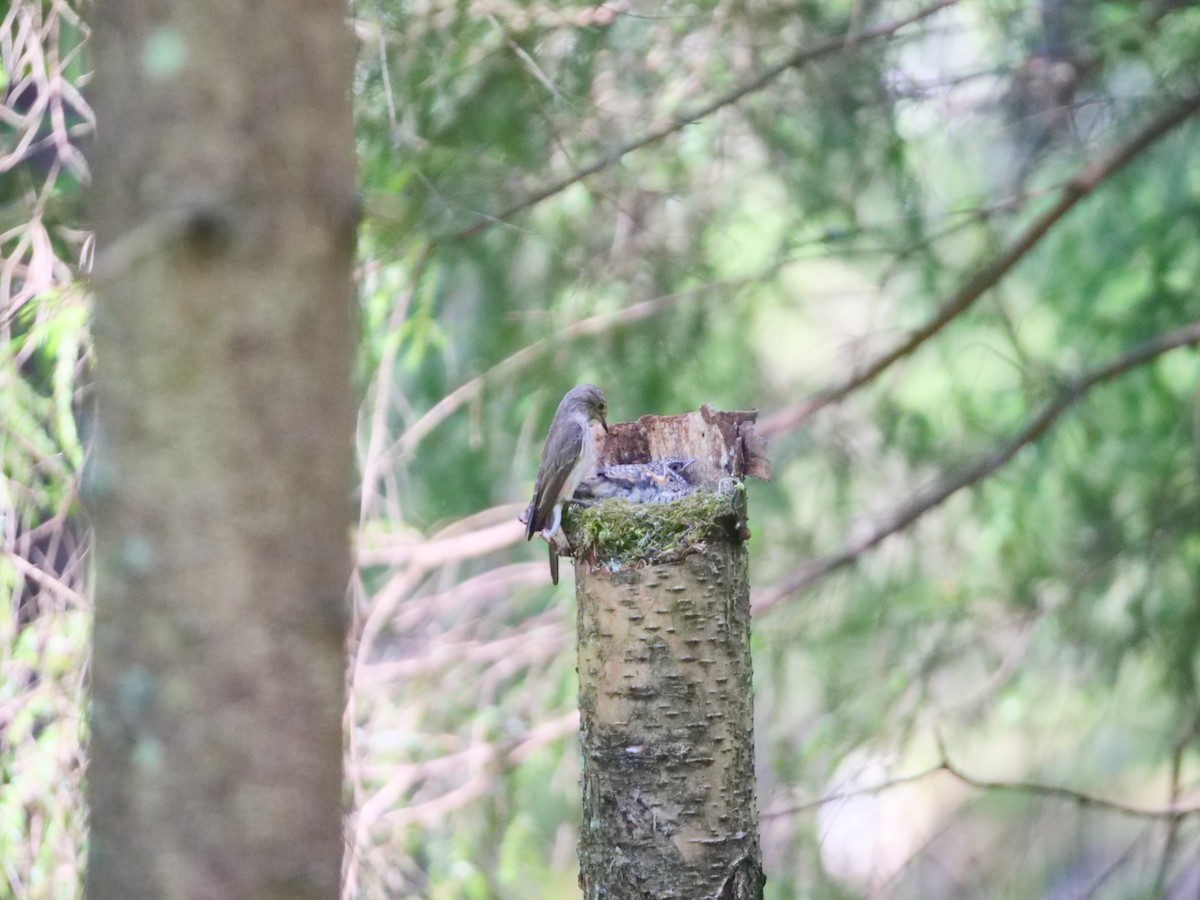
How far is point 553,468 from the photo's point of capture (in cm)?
321

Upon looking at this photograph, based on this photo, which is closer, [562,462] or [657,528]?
[657,528]

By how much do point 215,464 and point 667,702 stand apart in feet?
3.92

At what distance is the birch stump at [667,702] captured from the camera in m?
2.07

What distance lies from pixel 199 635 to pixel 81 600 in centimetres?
193

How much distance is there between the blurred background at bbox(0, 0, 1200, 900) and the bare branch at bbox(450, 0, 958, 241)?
0.02 m

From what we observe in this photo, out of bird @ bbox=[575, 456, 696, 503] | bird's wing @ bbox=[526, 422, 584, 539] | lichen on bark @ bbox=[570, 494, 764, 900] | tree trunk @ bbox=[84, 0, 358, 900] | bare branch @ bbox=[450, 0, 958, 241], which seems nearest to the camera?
tree trunk @ bbox=[84, 0, 358, 900]

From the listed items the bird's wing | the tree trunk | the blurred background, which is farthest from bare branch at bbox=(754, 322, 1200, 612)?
the tree trunk

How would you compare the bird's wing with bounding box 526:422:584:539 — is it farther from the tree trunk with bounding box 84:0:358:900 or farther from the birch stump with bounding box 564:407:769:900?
the tree trunk with bounding box 84:0:358:900

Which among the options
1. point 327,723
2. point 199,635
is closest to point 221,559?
point 199,635

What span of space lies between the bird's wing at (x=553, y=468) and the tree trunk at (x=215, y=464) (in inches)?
78.6

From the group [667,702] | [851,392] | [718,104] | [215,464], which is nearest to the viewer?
[215,464]

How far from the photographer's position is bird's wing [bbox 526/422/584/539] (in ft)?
10.3

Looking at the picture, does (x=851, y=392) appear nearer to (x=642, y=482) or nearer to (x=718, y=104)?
(x=718, y=104)

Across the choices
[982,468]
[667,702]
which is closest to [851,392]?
[982,468]
